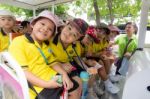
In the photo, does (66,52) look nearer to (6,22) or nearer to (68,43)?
(68,43)

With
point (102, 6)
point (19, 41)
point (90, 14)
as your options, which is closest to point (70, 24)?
point (19, 41)

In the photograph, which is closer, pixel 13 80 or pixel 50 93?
pixel 13 80

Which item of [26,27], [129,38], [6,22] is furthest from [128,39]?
[6,22]

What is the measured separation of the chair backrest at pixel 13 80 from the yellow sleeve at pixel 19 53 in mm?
122

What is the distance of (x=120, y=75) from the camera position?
185 inches

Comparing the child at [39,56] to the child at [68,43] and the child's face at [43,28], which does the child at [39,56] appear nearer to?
the child's face at [43,28]

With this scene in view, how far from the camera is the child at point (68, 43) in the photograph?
2561 mm

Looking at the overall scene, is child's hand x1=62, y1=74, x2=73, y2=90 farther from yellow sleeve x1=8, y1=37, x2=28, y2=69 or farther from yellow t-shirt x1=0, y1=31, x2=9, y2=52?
yellow t-shirt x1=0, y1=31, x2=9, y2=52

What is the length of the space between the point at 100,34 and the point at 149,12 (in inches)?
33.4

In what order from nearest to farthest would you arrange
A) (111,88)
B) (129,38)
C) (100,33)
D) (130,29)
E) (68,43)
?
(68,43) < (111,88) < (100,33) < (130,29) < (129,38)

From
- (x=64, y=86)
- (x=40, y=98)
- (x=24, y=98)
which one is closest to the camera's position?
(x=24, y=98)

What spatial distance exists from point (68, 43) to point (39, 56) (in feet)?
1.83

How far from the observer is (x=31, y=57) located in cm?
221

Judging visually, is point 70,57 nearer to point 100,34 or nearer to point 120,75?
point 100,34
